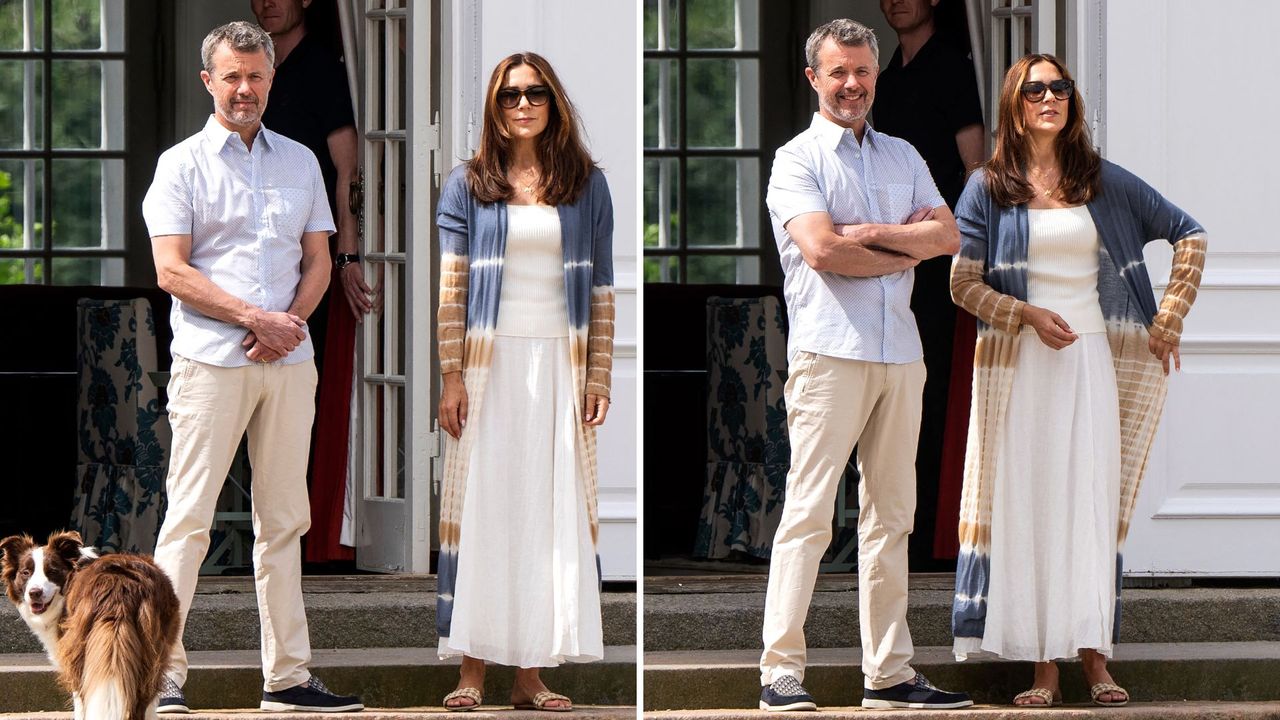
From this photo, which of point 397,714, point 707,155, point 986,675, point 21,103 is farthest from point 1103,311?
point 21,103

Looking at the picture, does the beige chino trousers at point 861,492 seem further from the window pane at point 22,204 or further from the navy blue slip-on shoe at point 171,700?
the window pane at point 22,204

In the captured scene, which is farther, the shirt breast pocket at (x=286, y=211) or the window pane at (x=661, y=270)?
the window pane at (x=661, y=270)

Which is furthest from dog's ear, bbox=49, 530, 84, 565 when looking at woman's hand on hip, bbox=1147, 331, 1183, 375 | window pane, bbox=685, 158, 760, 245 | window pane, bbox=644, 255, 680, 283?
window pane, bbox=685, 158, 760, 245

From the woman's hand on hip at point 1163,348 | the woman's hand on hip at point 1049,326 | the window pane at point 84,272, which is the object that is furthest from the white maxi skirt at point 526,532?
the window pane at point 84,272

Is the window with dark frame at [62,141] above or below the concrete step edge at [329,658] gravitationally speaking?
above

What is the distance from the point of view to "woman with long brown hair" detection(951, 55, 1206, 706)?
3.39m

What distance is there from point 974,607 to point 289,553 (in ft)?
4.32

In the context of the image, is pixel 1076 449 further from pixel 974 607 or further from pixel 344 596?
pixel 344 596

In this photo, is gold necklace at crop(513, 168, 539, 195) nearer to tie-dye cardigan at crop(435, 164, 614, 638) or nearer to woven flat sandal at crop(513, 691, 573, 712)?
tie-dye cardigan at crop(435, 164, 614, 638)

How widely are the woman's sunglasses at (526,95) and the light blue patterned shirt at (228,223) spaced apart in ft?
1.40

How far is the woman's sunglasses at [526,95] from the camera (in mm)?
3309

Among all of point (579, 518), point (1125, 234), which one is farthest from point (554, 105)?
point (1125, 234)

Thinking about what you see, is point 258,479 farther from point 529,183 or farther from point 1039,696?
point 1039,696

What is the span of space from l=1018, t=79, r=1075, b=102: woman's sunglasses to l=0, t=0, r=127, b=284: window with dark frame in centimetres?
360
